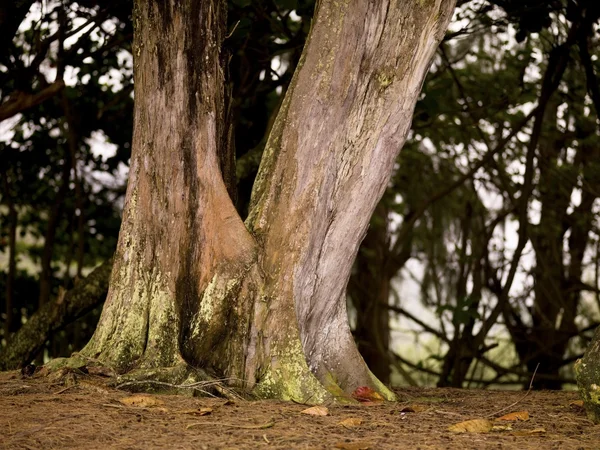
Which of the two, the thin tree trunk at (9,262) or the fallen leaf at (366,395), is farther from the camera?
the thin tree trunk at (9,262)

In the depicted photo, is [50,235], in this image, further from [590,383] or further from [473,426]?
[590,383]

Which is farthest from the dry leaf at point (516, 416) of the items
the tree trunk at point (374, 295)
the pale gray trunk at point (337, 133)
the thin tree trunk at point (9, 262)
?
the thin tree trunk at point (9, 262)

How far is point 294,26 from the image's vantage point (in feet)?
27.5

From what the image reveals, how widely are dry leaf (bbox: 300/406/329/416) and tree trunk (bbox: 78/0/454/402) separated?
0.34 m

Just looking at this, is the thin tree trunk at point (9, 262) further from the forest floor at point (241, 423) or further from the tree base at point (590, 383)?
the tree base at point (590, 383)

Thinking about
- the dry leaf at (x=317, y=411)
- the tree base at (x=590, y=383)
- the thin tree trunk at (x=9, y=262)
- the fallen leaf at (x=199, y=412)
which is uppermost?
the thin tree trunk at (x=9, y=262)

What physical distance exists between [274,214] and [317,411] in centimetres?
111

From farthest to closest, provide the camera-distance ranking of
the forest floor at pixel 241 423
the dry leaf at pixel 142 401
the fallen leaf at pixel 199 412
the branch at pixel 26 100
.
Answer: the branch at pixel 26 100
the dry leaf at pixel 142 401
the fallen leaf at pixel 199 412
the forest floor at pixel 241 423

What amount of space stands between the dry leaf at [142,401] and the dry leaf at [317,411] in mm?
677

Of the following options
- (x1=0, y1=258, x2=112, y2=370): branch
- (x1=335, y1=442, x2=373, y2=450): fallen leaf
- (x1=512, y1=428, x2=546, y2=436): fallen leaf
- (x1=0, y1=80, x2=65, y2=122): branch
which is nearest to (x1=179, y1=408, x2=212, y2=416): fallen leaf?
(x1=335, y1=442, x2=373, y2=450): fallen leaf

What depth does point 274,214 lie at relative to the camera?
3988mm

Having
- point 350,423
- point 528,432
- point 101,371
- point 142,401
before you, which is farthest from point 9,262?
point 528,432

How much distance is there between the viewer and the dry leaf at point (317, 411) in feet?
11.0

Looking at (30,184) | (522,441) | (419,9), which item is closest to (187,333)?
(522,441)
